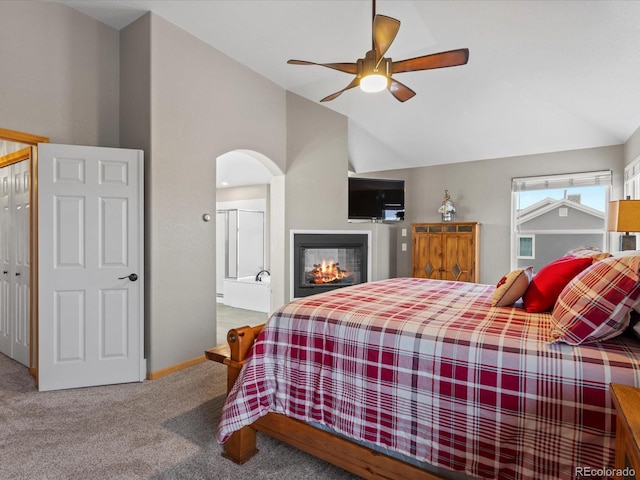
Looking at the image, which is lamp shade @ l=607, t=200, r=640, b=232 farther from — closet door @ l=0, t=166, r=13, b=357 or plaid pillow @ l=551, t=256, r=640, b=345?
closet door @ l=0, t=166, r=13, b=357

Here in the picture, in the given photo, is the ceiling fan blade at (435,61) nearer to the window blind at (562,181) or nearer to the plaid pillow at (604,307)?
the plaid pillow at (604,307)

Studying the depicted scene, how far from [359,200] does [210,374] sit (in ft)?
10.4

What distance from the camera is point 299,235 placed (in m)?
4.83

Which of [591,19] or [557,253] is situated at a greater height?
[591,19]

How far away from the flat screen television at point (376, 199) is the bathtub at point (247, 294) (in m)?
1.90

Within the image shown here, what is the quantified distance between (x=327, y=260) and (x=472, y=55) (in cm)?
293

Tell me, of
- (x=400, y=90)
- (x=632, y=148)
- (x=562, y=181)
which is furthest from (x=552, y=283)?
(x=562, y=181)

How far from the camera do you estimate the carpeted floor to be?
1.90m

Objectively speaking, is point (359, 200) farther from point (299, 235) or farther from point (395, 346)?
point (395, 346)

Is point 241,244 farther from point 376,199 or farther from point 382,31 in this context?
point 382,31

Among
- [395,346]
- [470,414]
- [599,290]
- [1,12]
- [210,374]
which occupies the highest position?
[1,12]

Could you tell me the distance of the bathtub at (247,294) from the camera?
19.9 ft

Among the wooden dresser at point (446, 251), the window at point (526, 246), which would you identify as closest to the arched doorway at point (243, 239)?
the wooden dresser at point (446, 251)

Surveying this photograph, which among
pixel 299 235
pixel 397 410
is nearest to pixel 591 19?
pixel 397 410
